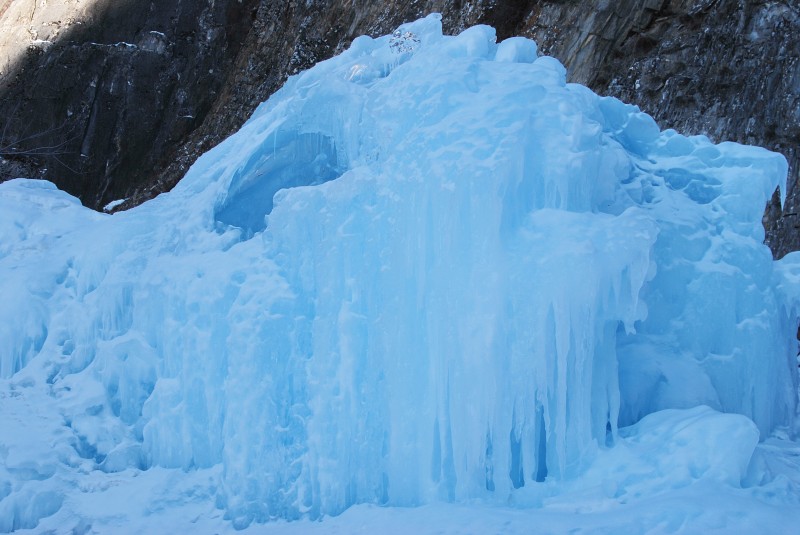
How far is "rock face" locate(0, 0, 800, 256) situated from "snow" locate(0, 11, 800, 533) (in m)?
7.27

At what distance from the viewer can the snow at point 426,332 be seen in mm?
4621

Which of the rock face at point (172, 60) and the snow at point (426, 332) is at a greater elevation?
the rock face at point (172, 60)

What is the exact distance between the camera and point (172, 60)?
17.9 metres

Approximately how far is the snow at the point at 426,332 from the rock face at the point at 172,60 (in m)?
7.27

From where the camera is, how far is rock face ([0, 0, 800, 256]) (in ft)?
44.7

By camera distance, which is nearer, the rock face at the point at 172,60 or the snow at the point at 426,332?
the snow at the point at 426,332

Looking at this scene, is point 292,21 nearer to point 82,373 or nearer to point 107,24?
point 107,24

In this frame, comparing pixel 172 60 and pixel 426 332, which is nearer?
pixel 426 332

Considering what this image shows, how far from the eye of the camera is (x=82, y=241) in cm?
718

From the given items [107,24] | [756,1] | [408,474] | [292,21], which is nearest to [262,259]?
[408,474]

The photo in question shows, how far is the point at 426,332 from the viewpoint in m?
4.93

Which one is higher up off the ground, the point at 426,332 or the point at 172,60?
the point at 172,60

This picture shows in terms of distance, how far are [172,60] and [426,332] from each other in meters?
14.9

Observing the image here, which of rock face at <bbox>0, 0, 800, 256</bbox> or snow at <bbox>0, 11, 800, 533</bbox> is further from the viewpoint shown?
rock face at <bbox>0, 0, 800, 256</bbox>
